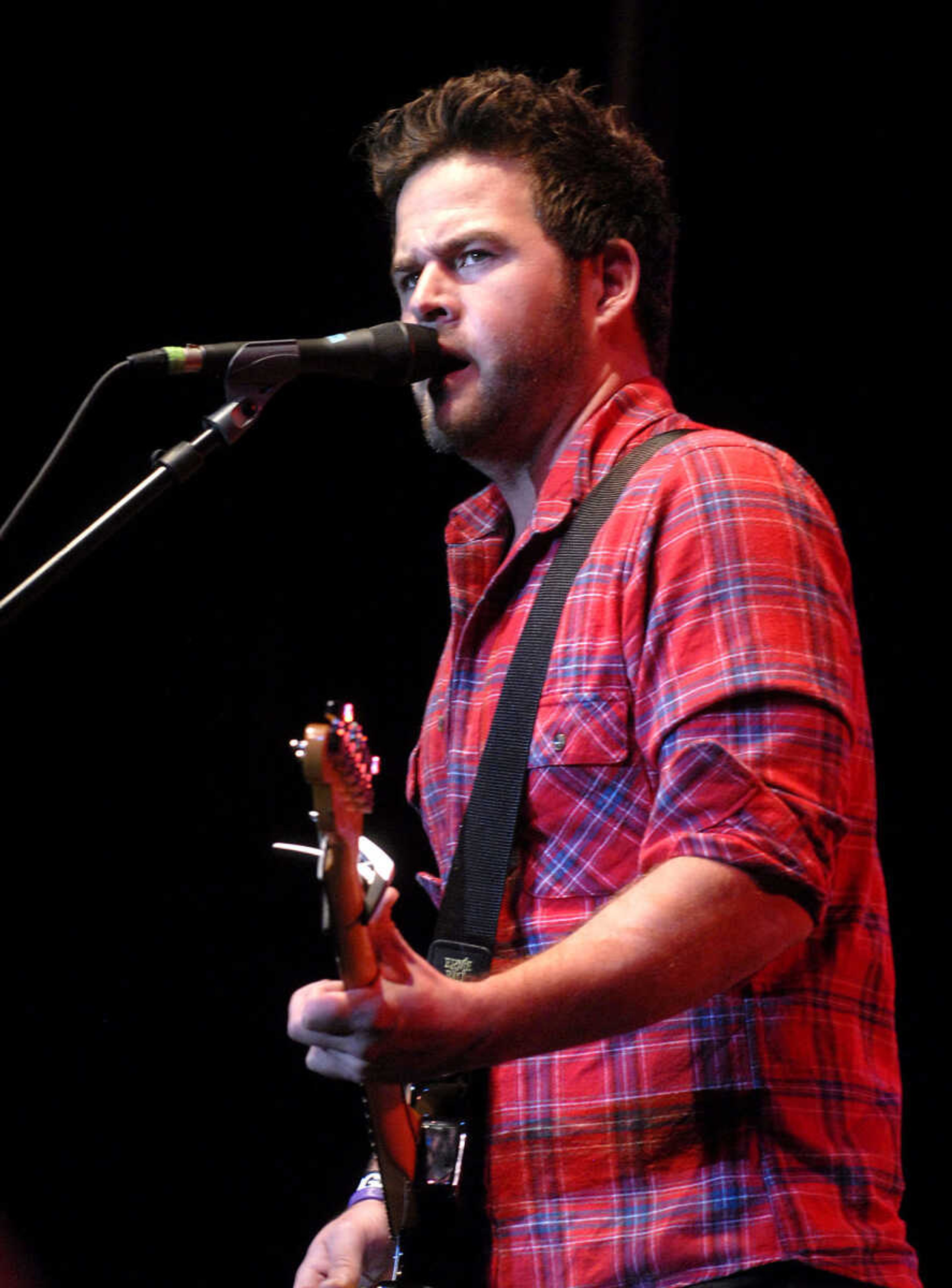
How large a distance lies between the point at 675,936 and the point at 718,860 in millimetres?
88

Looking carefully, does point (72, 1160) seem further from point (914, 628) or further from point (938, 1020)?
point (914, 628)

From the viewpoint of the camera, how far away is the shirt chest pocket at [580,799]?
1.56 metres

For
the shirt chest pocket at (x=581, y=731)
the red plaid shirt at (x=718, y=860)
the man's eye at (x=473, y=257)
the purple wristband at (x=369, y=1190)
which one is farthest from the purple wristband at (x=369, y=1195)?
the man's eye at (x=473, y=257)

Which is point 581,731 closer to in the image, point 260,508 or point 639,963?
point 639,963

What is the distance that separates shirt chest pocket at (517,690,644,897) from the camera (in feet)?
5.12

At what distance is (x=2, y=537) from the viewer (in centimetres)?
165

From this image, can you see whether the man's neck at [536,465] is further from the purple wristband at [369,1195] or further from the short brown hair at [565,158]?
the purple wristband at [369,1195]

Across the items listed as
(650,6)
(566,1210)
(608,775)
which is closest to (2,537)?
(608,775)

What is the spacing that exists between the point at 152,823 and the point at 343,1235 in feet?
4.50

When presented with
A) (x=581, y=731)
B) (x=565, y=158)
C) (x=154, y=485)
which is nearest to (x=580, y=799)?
(x=581, y=731)

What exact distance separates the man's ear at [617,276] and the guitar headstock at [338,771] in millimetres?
1156

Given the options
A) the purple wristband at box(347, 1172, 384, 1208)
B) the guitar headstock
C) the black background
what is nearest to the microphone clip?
the guitar headstock

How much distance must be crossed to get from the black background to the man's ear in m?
0.81

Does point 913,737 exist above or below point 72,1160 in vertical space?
above
